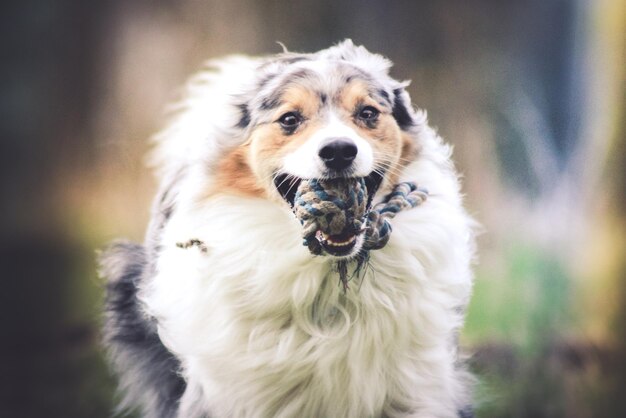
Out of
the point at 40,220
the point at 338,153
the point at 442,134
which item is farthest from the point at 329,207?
the point at 40,220

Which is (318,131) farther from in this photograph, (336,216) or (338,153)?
(336,216)

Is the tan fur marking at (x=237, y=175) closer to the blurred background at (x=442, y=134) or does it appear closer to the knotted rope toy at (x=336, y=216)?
the knotted rope toy at (x=336, y=216)

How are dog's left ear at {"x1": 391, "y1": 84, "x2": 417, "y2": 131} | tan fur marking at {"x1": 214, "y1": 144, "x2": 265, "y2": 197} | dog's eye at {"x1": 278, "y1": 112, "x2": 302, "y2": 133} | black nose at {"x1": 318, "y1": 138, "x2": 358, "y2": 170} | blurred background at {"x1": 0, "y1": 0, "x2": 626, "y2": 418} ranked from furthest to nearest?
1. blurred background at {"x1": 0, "y1": 0, "x2": 626, "y2": 418}
2. dog's left ear at {"x1": 391, "y1": 84, "x2": 417, "y2": 131}
3. tan fur marking at {"x1": 214, "y1": 144, "x2": 265, "y2": 197}
4. dog's eye at {"x1": 278, "y1": 112, "x2": 302, "y2": 133}
5. black nose at {"x1": 318, "y1": 138, "x2": 358, "y2": 170}

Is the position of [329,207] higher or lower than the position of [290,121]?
lower

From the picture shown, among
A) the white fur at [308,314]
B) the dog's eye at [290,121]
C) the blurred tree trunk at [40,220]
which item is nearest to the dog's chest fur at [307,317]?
the white fur at [308,314]

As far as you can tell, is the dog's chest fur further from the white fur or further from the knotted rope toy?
the knotted rope toy

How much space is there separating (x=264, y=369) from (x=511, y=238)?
4.14ft

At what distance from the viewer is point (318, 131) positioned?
250 centimetres

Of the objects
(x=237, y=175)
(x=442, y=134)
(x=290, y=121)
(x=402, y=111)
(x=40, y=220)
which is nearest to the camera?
(x=290, y=121)

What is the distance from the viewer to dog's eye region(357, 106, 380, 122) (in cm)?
262

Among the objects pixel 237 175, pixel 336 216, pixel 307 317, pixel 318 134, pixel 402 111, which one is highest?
pixel 402 111

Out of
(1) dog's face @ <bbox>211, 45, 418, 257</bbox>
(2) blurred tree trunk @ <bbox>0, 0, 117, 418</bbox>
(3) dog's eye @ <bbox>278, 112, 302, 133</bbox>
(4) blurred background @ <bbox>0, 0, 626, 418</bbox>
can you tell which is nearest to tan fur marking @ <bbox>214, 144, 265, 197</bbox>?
(1) dog's face @ <bbox>211, 45, 418, 257</bbox>

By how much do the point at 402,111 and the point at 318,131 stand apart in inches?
19.3

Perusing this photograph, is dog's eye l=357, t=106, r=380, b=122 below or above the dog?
above
